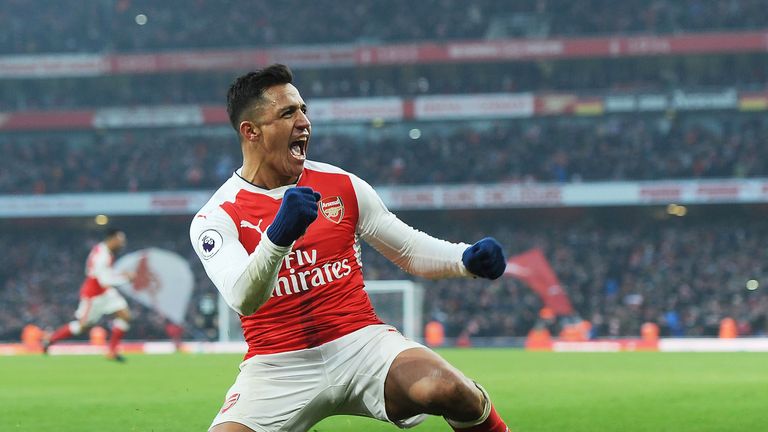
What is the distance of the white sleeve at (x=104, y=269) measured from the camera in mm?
16594

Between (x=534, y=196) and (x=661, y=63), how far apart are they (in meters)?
7.70

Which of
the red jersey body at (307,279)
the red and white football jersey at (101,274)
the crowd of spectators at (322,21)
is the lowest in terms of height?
the red and white football jersey at (101,274)

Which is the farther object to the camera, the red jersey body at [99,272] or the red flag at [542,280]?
the red flag at [542,280]

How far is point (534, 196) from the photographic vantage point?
35.5 metres

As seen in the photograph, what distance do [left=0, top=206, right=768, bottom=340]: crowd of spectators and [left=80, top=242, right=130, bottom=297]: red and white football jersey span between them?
406 inches

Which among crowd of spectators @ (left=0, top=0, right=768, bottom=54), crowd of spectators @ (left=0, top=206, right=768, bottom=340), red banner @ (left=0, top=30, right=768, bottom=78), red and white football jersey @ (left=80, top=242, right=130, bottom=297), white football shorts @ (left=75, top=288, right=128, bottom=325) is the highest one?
crowd of spectators @ (left=0, top=0, right=768, bottom=54)

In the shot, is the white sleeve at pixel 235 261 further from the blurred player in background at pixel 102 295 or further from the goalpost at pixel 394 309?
the goalpost at pixel 394 309

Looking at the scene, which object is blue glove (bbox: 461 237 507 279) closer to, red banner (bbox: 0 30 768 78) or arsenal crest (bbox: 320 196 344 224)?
arsenal crest (bbox: 320 196 344 224)

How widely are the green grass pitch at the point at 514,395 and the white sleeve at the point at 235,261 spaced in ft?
10.8

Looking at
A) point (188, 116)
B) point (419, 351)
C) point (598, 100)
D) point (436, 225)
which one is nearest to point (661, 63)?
point (598, 100)

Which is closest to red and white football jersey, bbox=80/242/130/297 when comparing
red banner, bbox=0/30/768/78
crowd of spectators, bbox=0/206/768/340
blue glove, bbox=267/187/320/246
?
crowd of spectators, bbox=0/206/768/340

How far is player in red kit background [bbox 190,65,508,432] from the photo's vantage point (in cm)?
456

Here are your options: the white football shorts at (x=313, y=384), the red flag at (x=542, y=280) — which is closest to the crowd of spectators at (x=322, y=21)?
the red flag at (x=542, y=280)

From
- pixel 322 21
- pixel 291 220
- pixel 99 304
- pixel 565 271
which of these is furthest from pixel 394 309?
pixel 291 220
